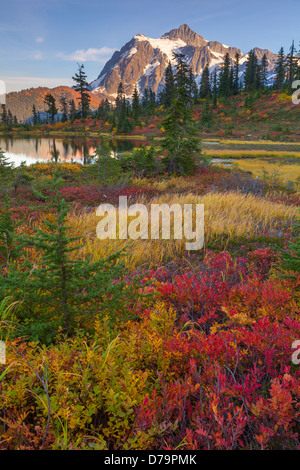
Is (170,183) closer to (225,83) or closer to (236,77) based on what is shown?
(225,83)

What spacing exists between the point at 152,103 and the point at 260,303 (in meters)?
89.6

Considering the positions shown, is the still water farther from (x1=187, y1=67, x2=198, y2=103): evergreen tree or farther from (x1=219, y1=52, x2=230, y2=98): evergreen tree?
(x1=219, y1=52, x2=230, y2=98): evergreen tree

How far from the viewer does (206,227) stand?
245 inches

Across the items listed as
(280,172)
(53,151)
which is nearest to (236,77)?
(53,151)

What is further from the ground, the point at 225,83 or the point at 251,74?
the point at 251,74

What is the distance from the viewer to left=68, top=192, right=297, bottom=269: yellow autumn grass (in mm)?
4812

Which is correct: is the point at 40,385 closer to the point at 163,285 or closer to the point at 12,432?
the point at 12,432

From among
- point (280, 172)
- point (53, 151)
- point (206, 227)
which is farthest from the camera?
point (53, 151)

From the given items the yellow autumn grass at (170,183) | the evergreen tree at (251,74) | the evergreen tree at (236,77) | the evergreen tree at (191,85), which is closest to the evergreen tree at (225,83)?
the evergreen tree at (236,77)

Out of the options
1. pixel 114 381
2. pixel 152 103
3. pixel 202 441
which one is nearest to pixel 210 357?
pixel 202 441

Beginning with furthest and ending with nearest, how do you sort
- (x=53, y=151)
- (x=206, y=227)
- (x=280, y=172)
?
(x=53, y=151), (x=280, y=172), (x=206, y=227)

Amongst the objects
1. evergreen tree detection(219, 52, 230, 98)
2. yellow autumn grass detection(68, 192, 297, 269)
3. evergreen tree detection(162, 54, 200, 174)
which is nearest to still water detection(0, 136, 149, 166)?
evergreen tree detection(162, 54, 200, 174)

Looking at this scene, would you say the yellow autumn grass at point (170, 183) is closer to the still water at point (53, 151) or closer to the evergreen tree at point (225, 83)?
the still water at point (53, 151)

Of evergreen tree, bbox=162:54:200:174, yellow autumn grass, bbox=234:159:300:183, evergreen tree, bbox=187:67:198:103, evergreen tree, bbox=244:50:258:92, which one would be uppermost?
evergreen tree, bbox=244:50:258:92
